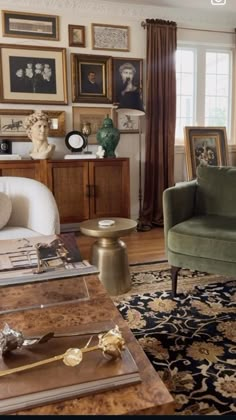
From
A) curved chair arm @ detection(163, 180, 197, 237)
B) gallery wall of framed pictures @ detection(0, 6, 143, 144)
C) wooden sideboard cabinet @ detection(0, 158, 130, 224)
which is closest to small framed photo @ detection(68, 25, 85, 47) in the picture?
gallery wall of framed pictures @ detection(0, 6, 143, 144)

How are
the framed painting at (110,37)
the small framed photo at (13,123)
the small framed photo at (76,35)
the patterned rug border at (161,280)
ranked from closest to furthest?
the patterned rug border at (161,280), the small framed photo at (13,123), the small framed photo at (76,35), the framed painting at (110,37)

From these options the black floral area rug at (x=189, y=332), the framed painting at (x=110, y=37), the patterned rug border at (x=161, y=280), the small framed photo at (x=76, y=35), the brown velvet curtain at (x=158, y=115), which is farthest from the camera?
the brown velvet curtain at (x=158, y=115)

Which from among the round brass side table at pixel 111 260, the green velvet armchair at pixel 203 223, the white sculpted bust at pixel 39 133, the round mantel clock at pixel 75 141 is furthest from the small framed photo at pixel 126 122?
the round brass side table at pixel 111 260

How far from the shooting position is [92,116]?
4125mm

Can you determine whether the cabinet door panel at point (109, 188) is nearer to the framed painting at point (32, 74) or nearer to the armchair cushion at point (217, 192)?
the framed painting at point (32, 74)

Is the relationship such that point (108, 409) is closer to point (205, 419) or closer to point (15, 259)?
point (205, 419)

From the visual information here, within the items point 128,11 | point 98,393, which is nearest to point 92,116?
point 128,11

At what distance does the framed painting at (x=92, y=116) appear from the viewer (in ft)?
13.4

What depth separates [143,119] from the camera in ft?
14.2

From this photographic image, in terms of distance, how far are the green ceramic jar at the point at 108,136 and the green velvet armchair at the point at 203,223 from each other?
4.45 ft

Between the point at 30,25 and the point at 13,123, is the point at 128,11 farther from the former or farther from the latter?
the point at 13,123

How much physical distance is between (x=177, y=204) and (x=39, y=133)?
176 centimetres

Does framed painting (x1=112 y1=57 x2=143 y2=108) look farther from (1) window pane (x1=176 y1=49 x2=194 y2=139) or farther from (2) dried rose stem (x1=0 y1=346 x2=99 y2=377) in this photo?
(2) dried rose stem (x1=0 y1=346 x2=99 y2=377)

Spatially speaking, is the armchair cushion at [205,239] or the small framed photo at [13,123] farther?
the small framed photo at [13,123]
